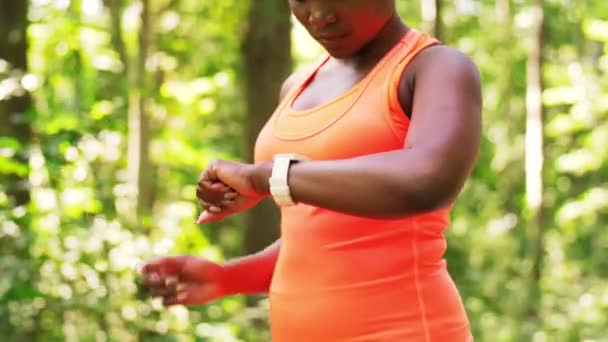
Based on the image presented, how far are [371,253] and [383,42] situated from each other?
0.41 m

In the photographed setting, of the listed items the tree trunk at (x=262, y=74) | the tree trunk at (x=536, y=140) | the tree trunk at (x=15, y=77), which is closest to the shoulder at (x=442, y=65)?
the tree trunk at (x=15, y=77)

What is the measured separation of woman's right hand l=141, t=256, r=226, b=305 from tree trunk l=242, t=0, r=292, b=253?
508 centimetres

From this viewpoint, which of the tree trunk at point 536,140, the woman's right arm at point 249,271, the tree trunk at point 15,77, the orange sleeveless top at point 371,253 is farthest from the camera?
the tree trunk at point 536,140

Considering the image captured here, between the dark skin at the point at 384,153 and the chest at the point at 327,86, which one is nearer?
the dark skin at the point at 384,153

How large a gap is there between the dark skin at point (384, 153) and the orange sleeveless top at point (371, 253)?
56mm

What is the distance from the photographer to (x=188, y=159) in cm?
1045

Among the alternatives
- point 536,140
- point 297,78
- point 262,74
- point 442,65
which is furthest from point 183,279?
point 536,140

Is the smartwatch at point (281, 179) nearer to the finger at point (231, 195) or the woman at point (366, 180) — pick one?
the woman at point (366, 180)

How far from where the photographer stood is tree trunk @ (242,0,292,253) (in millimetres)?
7617

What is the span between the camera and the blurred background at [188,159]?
4.99m

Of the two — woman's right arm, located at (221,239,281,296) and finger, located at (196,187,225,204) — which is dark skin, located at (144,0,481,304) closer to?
finger, located at (196,187,225,204)

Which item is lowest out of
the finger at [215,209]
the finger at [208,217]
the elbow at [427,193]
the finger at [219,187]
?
the finger at [208,217]

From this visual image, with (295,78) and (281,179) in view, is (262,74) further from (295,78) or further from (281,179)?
(281,179)

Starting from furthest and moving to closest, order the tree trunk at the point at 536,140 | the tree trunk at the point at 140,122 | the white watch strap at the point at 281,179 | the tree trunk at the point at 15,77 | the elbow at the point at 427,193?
the tree trunk at the point at 536,140 → the tree trunk at the point at 140,122 → the tree trunk at the point at 15,77 → the white watch strap at the point at 281,179 → the elbow at the point at 427,193
